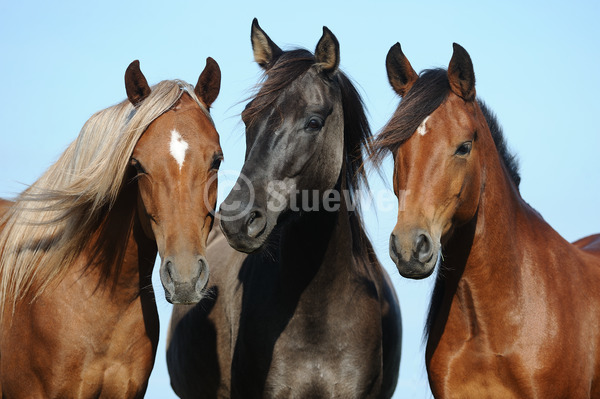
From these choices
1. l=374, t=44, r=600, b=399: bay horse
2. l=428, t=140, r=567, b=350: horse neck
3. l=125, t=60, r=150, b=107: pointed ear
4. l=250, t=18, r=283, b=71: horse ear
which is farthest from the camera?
l=250, t=18, r=283, b=71: horse ear

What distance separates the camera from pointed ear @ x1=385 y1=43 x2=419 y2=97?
501cm

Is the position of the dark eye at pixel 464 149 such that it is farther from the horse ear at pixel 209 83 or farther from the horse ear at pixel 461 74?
the horse ear at pixel 209 83

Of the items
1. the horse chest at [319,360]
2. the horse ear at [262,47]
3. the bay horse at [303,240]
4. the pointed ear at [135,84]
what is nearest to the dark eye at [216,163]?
the bay horse at [303,240]

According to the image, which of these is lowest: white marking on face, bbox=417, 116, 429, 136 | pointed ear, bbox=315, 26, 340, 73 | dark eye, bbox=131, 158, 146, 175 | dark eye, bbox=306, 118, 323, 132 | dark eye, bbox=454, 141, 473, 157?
dark eye, bbox=131, 158, 146, 175

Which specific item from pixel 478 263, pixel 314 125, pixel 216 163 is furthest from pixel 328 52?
pixel 478 263

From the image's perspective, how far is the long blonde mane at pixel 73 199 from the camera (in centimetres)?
468

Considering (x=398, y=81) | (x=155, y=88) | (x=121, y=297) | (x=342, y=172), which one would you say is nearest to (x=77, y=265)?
(x=121, y=297)

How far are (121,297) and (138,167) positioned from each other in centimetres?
89

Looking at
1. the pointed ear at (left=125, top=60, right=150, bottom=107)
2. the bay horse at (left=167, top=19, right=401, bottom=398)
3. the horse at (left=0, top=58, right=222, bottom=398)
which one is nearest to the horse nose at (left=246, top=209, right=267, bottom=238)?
the bay horse at (left=167, top=19, right=401, bottom=398)

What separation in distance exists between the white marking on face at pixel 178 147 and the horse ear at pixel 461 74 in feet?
5.71

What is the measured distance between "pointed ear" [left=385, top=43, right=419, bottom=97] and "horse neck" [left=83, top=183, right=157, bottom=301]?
6.28 ft

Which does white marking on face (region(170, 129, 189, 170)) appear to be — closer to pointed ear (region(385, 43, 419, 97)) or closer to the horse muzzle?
the horse muzzle

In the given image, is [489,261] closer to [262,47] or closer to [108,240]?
[262,47]

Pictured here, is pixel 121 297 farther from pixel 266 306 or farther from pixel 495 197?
pixel 495 197
